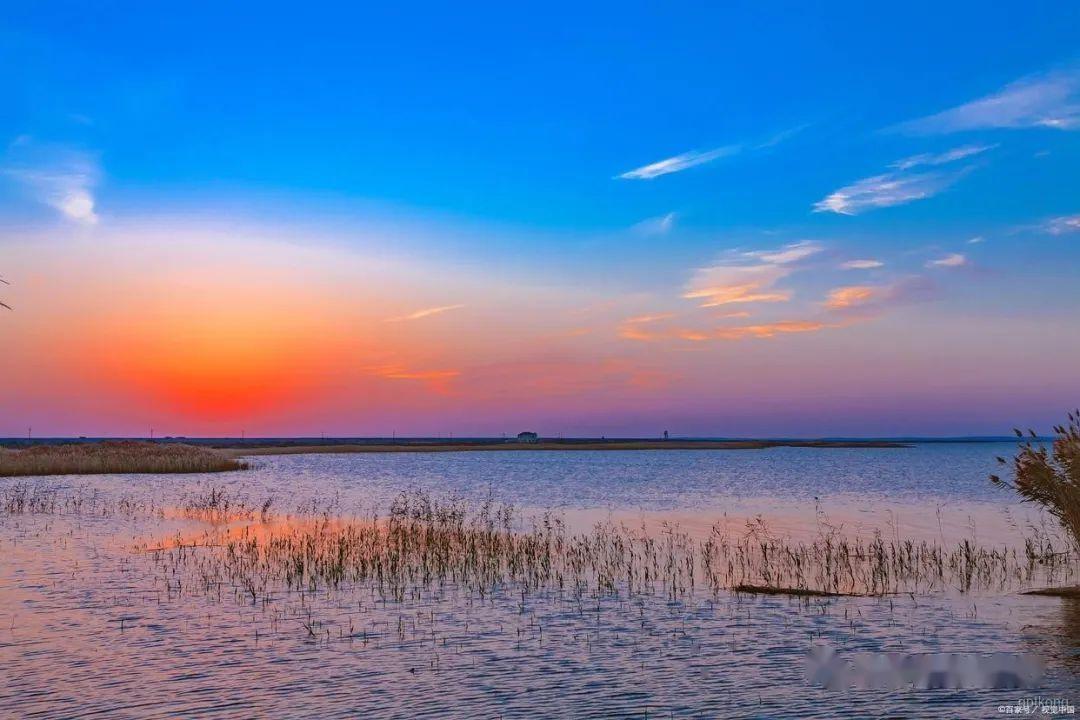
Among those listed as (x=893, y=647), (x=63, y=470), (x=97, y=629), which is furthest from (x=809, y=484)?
(x=63, y=470)

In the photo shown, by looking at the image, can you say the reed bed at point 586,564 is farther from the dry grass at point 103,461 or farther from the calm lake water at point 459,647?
the dry grass at point 103,461

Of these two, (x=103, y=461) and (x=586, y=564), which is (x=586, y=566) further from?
(x=103, y=461)

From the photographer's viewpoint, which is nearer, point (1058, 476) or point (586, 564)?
point (1058, 476)

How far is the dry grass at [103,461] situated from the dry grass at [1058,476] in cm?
8250

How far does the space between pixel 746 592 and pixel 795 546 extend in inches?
391

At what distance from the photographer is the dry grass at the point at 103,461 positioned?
8156 centimetres

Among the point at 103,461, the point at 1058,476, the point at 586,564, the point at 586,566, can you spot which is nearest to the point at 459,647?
the point at 586,566

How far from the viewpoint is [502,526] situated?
1492 inches

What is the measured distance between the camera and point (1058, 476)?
2125cm

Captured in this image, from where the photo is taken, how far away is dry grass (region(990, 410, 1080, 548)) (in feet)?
67.8

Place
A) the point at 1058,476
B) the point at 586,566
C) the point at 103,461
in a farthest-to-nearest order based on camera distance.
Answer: the point at 103,461, the point at 586,566, the point at 1058,476

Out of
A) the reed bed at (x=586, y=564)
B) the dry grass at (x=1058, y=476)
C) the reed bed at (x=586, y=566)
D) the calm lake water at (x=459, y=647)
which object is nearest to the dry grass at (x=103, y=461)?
the reed bed at (x=586, y=564)

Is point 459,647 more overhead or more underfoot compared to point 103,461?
more underfoot

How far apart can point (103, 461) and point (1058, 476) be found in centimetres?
8798
